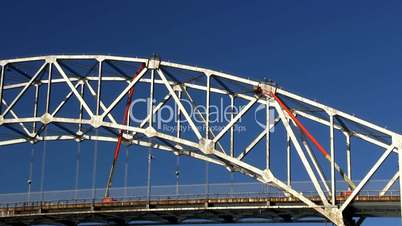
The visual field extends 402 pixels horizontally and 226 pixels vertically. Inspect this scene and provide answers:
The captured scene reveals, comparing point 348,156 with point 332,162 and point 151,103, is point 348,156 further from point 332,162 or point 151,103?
point 151,103

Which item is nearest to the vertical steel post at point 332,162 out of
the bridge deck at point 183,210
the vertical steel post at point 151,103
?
the bridge deck at point 183,210

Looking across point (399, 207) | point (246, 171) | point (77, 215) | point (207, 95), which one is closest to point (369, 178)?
point (399, 207)

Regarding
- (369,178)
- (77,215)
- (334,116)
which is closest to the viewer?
(369,178)

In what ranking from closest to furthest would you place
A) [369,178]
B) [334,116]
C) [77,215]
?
[369,178] → [334,116] → [77,215]

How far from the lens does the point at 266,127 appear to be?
96.9m

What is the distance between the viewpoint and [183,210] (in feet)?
316

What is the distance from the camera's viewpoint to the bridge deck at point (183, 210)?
91.6 m

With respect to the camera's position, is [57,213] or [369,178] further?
[57,213]

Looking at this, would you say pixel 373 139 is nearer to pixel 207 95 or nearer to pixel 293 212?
pixel 293 212

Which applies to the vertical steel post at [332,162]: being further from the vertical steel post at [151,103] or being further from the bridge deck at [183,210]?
the vertical steel post at [151,103]

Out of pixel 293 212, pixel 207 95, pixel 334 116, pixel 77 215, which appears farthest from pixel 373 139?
pixel 77 215

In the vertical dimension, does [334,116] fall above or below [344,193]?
above

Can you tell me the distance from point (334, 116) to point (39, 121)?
30480 mm

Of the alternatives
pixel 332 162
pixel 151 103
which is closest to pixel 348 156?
pixel 332 162
